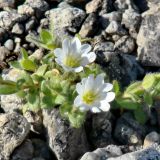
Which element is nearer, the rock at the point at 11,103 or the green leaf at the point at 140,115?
the green leaf at the point at 140,115

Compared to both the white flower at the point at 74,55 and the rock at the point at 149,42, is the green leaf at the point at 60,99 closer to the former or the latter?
the white flower at the point at 74,55

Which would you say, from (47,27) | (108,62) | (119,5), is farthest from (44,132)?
(119,5)

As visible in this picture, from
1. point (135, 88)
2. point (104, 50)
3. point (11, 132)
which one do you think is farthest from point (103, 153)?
point (104, 50)

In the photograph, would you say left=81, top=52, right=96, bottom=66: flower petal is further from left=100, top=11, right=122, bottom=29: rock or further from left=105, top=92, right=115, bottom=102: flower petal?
left=100, top=11, right=122, bottom=29: rock

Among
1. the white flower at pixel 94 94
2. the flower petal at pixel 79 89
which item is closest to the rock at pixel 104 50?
the white flower at pixel 94 94

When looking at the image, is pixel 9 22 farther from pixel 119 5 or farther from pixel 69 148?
pixel 69 148

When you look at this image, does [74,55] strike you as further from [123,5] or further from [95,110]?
[123,5]
